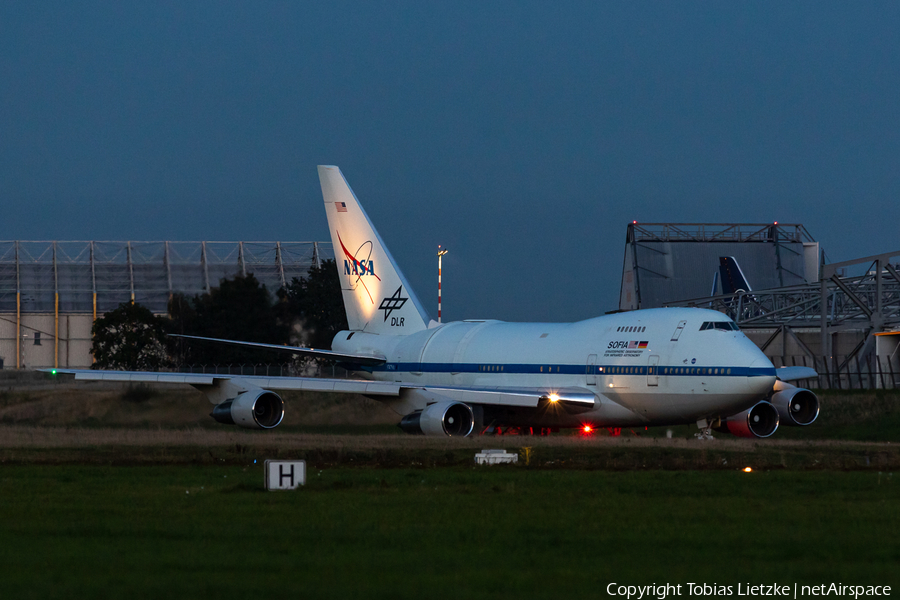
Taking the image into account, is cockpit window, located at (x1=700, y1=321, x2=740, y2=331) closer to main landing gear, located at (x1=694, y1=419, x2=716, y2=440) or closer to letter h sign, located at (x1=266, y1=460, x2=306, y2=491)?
main landing gear, located at (x1=694, y1=419, x2=716, y2=440)

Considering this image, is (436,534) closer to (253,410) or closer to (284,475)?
(284,475)

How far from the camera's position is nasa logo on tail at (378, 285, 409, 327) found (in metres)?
43.2

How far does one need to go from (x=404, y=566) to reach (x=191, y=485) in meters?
8.81

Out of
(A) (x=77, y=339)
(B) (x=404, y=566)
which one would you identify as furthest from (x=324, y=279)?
(B) (x=404, y=566)

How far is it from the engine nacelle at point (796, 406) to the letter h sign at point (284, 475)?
20090mm

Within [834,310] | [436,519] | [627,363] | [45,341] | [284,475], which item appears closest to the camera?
[436,519]

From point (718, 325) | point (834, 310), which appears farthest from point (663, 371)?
point (834, 310)

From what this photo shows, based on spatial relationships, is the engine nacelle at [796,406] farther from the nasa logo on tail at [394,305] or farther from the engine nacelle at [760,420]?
the nasa logo on tail at [394,305]

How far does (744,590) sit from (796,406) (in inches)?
1036

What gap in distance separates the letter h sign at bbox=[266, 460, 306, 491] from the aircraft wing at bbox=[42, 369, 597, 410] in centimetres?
1560

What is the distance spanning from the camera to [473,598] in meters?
9.16

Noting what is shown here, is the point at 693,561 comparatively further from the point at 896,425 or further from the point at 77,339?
the point at 77,339

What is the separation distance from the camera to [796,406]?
114ft

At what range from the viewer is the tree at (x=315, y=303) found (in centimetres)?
7650
